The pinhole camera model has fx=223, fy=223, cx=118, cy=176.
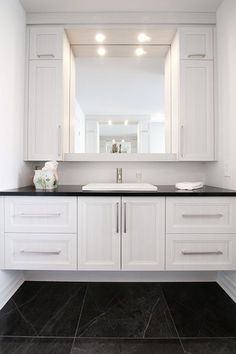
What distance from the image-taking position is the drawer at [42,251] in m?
1.70

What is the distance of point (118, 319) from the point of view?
1581 millimetres

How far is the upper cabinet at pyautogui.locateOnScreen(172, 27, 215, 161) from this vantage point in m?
2.11

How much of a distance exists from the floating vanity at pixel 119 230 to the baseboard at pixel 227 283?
0.30 meters

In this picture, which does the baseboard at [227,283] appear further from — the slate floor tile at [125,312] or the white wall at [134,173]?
the white wall at [134,173]

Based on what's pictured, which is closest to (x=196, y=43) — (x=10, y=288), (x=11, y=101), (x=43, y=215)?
(x=11, y=101)

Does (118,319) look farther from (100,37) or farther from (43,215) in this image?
(100,37)

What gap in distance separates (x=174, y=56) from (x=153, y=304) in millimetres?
2254

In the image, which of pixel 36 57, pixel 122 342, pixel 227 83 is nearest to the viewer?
pixel 122 342

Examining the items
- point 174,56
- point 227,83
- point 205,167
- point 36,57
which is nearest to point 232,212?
point 205,167

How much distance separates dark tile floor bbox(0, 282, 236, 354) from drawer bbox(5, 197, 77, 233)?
60cm

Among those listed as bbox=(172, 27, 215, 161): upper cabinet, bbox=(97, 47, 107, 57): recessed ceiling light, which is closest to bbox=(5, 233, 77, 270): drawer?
bbox=(172, 27, 215, 161): upper cabinet

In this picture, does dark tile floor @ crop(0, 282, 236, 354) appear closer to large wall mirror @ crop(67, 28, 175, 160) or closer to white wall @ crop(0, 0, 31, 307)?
white wall @ crop(0, 0, 31, 307)

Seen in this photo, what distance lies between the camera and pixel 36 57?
2.11 m

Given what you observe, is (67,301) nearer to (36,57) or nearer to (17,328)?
(17,328)
